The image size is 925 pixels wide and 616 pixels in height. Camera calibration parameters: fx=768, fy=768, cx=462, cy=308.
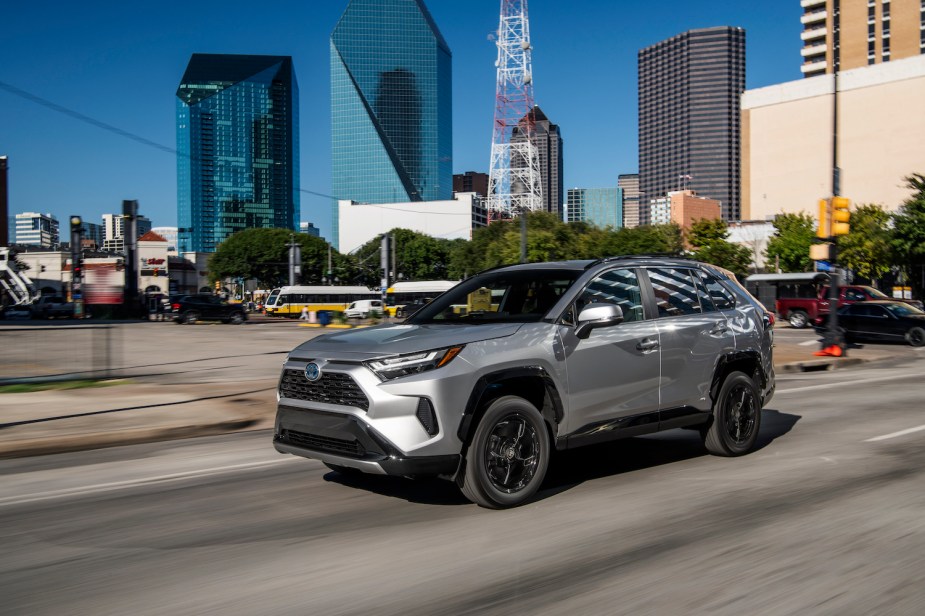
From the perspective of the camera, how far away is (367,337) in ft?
18.1

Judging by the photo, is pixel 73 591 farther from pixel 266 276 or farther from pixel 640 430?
pixel 266 276

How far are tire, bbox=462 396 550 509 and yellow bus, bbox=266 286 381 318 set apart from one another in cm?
6080

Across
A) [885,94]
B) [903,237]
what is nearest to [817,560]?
[903,237]

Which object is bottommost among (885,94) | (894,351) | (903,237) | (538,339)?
(894,351)

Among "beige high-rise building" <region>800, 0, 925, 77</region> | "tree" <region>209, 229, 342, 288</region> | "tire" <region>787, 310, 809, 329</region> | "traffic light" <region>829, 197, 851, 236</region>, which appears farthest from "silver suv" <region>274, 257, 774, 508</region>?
"beige high-rise building" <region>800, 0, 925, 77</region>

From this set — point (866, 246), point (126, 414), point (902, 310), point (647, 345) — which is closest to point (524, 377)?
point (647, 345)

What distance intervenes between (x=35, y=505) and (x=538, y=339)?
4.05 metres

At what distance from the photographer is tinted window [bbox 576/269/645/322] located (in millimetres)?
6055

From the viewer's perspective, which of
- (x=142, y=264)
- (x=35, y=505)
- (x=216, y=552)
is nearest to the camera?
(x=216, y=552)

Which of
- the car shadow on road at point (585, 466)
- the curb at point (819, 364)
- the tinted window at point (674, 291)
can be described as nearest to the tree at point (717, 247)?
the curb at point (819, 364)

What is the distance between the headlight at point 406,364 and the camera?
4.92 m

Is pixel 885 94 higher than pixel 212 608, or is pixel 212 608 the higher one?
pixel 885 94

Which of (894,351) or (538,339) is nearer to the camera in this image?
(538,339)

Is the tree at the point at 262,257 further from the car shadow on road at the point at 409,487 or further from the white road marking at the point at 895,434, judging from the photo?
the car shadow on road at the point at 409,487
